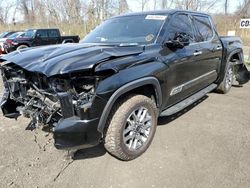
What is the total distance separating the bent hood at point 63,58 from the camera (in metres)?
2.64

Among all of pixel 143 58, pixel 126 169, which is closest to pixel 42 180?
pixel 126 169

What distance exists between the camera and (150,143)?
140 inches

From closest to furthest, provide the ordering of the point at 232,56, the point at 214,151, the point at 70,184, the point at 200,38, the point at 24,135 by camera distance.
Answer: the point at 70,184, the point at 214,151, the point at 24,135, the point at 200,38, the point at 232,56

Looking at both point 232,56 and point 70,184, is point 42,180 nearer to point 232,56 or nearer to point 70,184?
point 70,184

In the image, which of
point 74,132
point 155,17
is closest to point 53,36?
point 155,17

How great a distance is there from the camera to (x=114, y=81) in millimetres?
2771

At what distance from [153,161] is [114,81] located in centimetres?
118

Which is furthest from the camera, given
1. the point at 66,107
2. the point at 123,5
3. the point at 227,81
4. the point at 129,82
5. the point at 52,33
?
the point at 123,5

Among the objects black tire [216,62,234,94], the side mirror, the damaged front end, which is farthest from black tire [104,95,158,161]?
black tire [216,62,234,94]

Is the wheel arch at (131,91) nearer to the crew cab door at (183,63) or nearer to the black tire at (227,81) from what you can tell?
the crew cab door at (183,63)

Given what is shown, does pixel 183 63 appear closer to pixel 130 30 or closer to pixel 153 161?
pixel 130 30

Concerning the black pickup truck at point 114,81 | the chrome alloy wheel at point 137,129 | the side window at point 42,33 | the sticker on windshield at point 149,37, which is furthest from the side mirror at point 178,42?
the side window at point 42,33

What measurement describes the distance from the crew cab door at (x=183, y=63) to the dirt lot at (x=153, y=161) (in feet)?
1.98

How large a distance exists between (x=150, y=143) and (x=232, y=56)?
12.7 ft
